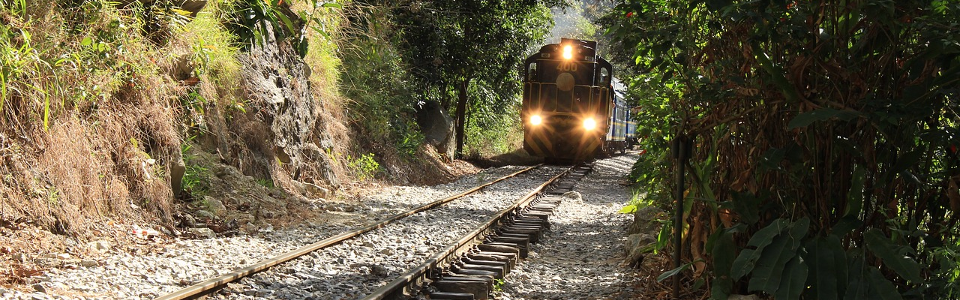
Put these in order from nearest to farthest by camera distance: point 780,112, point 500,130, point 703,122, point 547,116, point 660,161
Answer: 1. point 780,112
2. point 703,122
3. point 660,161
4. point 547,116
5. point 500,130

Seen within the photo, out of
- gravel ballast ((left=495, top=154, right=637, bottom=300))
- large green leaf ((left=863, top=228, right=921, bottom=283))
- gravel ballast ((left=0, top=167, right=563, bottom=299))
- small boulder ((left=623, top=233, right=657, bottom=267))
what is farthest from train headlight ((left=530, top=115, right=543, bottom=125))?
large green leaf ((left=863, top=228, right=921, bottom=283))

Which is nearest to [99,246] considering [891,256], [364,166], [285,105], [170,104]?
[170,104]

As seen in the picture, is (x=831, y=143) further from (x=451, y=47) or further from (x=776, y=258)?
(x=451, y=47)

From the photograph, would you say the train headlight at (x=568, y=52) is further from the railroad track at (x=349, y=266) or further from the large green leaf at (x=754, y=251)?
the large green leaf at (x=754, y=251)

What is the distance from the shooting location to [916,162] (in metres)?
4.09

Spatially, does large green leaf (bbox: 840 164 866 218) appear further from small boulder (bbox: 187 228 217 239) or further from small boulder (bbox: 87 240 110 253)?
small boulder (bbox: 187 228 217 239)

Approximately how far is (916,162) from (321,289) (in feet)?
12.9

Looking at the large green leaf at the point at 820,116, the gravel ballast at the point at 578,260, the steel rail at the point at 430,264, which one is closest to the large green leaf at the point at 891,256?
the large green leaf at the point at 820,116

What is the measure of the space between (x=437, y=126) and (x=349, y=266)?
53.1 feet

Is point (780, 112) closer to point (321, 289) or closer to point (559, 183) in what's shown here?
point (321, 289)

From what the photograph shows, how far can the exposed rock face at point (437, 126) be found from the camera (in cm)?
2264

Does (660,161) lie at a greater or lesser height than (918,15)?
lesser

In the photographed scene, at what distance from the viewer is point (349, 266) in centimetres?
695

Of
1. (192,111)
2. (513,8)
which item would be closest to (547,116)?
(513,8)
